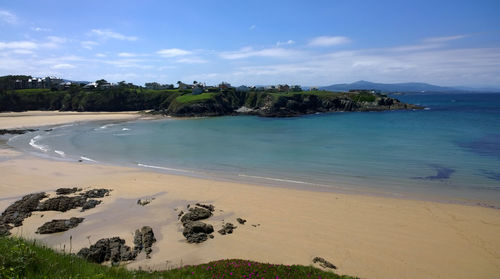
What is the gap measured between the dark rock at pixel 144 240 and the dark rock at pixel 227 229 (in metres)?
3.56

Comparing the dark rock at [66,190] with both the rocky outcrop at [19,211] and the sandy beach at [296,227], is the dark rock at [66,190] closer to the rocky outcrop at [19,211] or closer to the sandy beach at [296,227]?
the sandy beach at [296,227]

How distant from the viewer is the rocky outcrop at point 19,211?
16.4 m

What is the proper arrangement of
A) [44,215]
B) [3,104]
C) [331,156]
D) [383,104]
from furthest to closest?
[383,104] → [3,104] → [331,156] → [44,215]

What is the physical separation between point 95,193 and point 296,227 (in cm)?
1519

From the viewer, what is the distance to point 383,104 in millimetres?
115500

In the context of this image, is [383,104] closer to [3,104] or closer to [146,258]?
[146,258]

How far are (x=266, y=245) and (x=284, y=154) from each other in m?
22.7

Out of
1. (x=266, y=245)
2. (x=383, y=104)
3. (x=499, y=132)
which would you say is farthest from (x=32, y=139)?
(x=383, y=104)

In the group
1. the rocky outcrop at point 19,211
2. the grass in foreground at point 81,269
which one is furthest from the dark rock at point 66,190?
the grass in foreground at point 81,269

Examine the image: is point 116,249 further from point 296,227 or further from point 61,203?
point 296,227

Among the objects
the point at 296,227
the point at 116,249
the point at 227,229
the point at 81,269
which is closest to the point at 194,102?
the point at 227,229

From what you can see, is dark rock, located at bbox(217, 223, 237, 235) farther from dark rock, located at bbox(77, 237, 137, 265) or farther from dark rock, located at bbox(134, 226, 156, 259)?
dark rock, located at bbox(77, 237, 137, 265)

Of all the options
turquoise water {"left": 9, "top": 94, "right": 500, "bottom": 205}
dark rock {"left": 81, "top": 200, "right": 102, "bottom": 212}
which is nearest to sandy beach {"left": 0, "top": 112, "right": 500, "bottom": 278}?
dark rock {"left": 81, "top": 200, "right": 102, "bottom": 212}

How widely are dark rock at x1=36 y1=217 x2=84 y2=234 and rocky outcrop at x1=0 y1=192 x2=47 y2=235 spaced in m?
1.56
